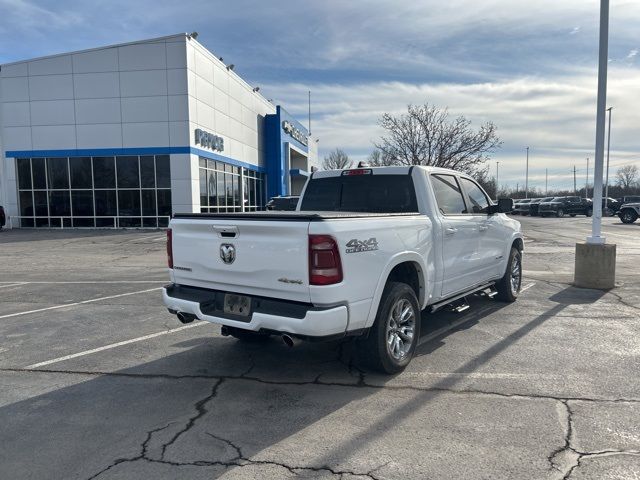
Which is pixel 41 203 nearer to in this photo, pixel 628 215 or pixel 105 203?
pixel 105 203

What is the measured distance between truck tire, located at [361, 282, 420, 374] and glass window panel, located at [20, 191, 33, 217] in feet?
92.3

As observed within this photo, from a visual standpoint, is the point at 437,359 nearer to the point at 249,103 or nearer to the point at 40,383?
the point at 40,383

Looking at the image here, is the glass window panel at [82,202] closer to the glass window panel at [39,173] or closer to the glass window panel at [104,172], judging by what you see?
the glass window panel at [104,172]

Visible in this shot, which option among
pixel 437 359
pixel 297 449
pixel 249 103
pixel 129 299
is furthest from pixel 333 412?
pixel 249 103

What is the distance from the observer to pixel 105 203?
2684 cm

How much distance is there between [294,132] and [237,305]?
41084mm

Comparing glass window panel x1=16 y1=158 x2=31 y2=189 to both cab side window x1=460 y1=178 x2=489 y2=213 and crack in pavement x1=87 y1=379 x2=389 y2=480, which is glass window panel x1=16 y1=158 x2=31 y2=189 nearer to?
cab side window x1=460 y1=178 x2=489 y2=213

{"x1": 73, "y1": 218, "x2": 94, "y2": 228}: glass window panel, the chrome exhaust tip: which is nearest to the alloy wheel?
the chrome exhaust tip

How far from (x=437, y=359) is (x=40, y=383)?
380 centimetres

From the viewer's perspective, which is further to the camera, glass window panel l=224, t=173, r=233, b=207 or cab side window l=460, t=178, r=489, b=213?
glass window panel l=224, t=173, r=233, b=207

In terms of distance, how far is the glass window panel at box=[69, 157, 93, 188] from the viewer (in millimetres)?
26531

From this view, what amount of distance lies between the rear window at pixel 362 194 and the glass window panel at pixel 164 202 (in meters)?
21.5

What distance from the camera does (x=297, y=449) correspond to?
3395 millimetres

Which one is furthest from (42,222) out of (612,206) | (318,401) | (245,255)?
(612,206)
